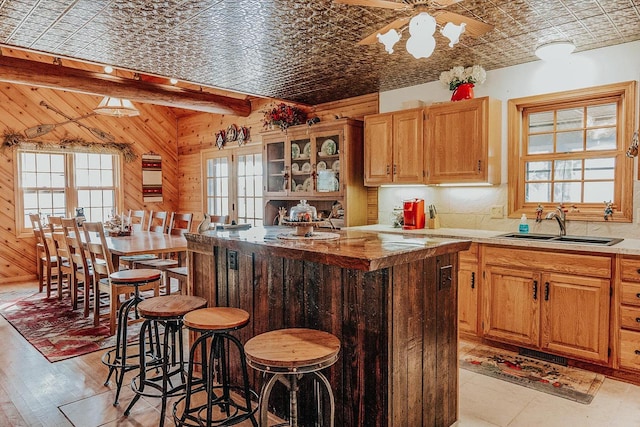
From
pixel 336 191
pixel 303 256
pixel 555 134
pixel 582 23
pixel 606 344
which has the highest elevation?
pixel 582 23

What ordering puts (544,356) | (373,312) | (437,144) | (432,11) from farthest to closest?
(437,144), (544,356), (432,11), (373,312)

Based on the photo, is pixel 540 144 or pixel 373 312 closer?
pixel 373 312

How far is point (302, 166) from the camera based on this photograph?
5348 millimetres

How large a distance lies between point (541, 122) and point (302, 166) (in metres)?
2.72

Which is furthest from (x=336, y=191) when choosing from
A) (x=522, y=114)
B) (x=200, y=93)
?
(x=200, y=93)

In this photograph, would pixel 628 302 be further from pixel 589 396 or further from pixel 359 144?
pixel 359 144

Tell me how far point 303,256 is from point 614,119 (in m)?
3.15

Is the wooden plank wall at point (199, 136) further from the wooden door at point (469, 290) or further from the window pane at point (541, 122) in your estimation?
the wooden door at point (469, 290)

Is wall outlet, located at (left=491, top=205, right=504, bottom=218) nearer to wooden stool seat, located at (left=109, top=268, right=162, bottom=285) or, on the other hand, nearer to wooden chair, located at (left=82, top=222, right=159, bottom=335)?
wooden stool seat, located at (left=109, top=268, right=162, bottom=285)

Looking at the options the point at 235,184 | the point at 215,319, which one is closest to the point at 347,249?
the point at 215,319

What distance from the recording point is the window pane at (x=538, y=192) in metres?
3.95

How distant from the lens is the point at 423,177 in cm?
424

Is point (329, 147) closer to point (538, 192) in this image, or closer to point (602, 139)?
point (538, 192)

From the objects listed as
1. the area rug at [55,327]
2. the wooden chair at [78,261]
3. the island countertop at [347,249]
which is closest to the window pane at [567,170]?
the island countertop at [347,249]
